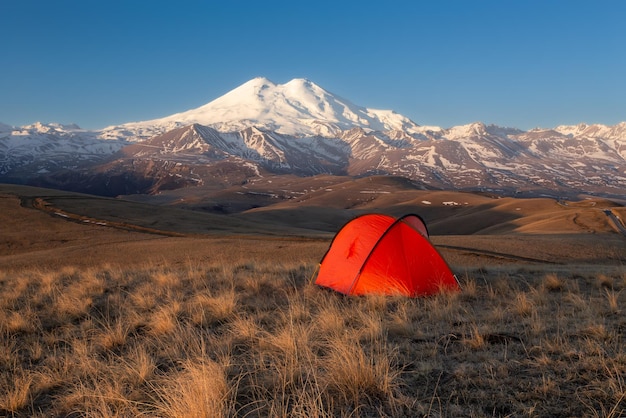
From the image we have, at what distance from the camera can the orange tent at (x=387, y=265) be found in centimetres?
981

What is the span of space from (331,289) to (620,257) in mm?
21879

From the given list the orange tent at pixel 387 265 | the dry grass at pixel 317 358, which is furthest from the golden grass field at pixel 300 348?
the orange tent at pixel 387 265

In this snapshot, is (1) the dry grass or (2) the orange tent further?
(2) the orange tent

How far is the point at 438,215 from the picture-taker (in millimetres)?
81188

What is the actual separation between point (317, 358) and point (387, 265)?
18.2 feet

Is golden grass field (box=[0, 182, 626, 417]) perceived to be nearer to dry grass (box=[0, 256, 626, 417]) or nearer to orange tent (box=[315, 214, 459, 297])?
dry grass (box=[0, 256, 626, 417])

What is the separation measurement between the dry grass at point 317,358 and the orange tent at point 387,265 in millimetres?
854

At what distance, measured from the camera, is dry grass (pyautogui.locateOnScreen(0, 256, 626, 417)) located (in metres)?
3.82

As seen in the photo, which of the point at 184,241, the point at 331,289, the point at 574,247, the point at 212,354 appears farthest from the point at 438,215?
the point at 212,354

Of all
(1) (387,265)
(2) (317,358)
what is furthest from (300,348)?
(1) (387,265)

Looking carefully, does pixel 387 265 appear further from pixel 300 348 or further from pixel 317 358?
A: pixel 317 358

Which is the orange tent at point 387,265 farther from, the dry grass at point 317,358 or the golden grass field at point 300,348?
the dry grass at point 317,358

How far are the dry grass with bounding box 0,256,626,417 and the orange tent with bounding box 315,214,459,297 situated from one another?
0.85m

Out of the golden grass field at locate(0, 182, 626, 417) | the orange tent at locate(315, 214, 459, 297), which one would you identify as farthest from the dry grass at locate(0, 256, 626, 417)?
the orange tent at locate(315, 214, 459, 297)
